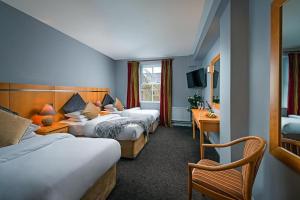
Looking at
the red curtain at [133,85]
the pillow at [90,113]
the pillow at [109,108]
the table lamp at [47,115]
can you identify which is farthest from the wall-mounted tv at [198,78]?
the table lamp at [47,115]

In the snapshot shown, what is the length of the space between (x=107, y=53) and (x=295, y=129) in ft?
18.2

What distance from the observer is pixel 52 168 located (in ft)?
3.77

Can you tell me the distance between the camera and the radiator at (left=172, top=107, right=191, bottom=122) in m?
5.87

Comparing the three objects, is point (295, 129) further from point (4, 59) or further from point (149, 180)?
point (4, 59)

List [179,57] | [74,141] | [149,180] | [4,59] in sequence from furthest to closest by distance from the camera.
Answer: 1. [179,57]
2. [4,59]
3. [149,180]
4. [74,141]

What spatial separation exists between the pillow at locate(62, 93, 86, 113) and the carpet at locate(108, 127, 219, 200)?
1.95m

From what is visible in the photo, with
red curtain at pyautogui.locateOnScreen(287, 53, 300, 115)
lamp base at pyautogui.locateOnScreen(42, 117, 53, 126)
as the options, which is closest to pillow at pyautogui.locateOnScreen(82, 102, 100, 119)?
lamp base at pyautogui.locateOnScreen(42, 117, 53, 126)

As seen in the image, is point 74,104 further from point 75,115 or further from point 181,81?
point 181,81

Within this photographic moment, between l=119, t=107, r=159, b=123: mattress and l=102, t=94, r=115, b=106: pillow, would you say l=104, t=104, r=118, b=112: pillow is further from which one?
l=119, t=107, r=159, b=123: mattress

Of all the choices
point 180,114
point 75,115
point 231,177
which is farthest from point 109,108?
point 231,177

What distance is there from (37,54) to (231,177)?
3.88 m

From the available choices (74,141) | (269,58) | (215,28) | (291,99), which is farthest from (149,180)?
(215,28)

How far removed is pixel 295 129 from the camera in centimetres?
108

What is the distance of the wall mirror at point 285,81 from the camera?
107 cm
